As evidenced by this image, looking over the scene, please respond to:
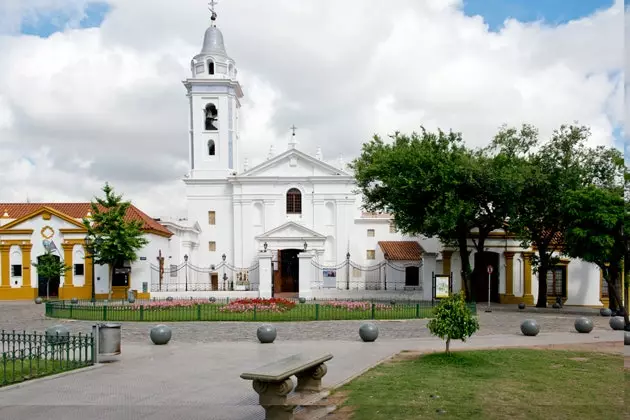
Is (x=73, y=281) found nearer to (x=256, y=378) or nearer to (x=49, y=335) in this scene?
(x=49, y=335)

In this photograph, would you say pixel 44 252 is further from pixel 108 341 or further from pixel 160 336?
pixel 108 341

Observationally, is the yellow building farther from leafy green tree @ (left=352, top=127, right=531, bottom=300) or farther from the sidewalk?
the sidewalk

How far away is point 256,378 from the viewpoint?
738cm

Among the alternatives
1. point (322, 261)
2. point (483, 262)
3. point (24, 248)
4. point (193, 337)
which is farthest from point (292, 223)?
point (193, 337)

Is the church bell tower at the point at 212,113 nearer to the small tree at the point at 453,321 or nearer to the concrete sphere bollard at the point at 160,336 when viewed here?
the concrete sphere bollard at the point at 160,336

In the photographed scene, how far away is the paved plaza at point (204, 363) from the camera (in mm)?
8258

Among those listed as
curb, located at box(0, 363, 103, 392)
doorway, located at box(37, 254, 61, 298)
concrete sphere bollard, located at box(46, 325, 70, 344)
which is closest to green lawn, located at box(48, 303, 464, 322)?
concrete sphere bollard, located at box(46, 325, 70, 344)

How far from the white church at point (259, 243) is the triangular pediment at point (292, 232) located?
69mm

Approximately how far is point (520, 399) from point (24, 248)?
3176cm

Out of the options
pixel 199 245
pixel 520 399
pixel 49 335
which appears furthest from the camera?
pixel 199 245

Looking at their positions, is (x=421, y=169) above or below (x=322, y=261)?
above

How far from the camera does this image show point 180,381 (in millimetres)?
10133

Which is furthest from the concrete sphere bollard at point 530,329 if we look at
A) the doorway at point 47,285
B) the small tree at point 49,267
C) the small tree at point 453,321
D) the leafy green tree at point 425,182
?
the doorway at point 47,285

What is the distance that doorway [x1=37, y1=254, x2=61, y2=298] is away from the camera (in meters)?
34.0
